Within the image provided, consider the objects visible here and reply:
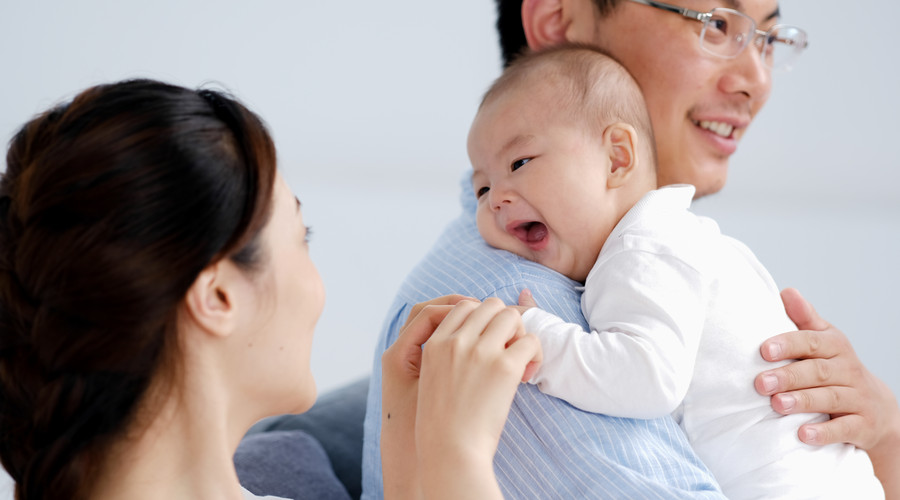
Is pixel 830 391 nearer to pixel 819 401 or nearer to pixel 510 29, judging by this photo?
pixel 819 401

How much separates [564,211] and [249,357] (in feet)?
2.06

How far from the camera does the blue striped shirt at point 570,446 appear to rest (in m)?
1.29

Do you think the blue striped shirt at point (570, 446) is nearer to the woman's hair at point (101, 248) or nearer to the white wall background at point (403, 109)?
the woman's hair at point (101, 248)

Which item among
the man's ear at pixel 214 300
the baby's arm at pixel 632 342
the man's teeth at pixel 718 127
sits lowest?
the baby's arm at pixel 632 342

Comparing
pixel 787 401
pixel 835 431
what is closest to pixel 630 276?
pixel 787 401

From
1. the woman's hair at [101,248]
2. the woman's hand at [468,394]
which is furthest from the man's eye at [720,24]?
the woman's hair at [101,248]

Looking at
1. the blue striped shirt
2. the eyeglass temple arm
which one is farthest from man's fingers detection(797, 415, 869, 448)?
the eyeglass temple arm

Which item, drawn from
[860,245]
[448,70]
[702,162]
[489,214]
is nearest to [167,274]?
[489,214]

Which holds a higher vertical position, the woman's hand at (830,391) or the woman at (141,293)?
Answer: the woman at (141,293)

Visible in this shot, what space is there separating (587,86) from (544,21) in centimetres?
56

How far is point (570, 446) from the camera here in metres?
1.32

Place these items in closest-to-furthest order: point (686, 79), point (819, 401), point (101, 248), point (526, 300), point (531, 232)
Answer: point (101, 248)
point (526, 300)
point (819, 401)
point (531, 232)
point (686, 79)

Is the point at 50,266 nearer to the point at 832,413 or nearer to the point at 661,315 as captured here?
the point at 661,315

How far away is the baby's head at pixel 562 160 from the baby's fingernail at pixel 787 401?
40 centimetres
